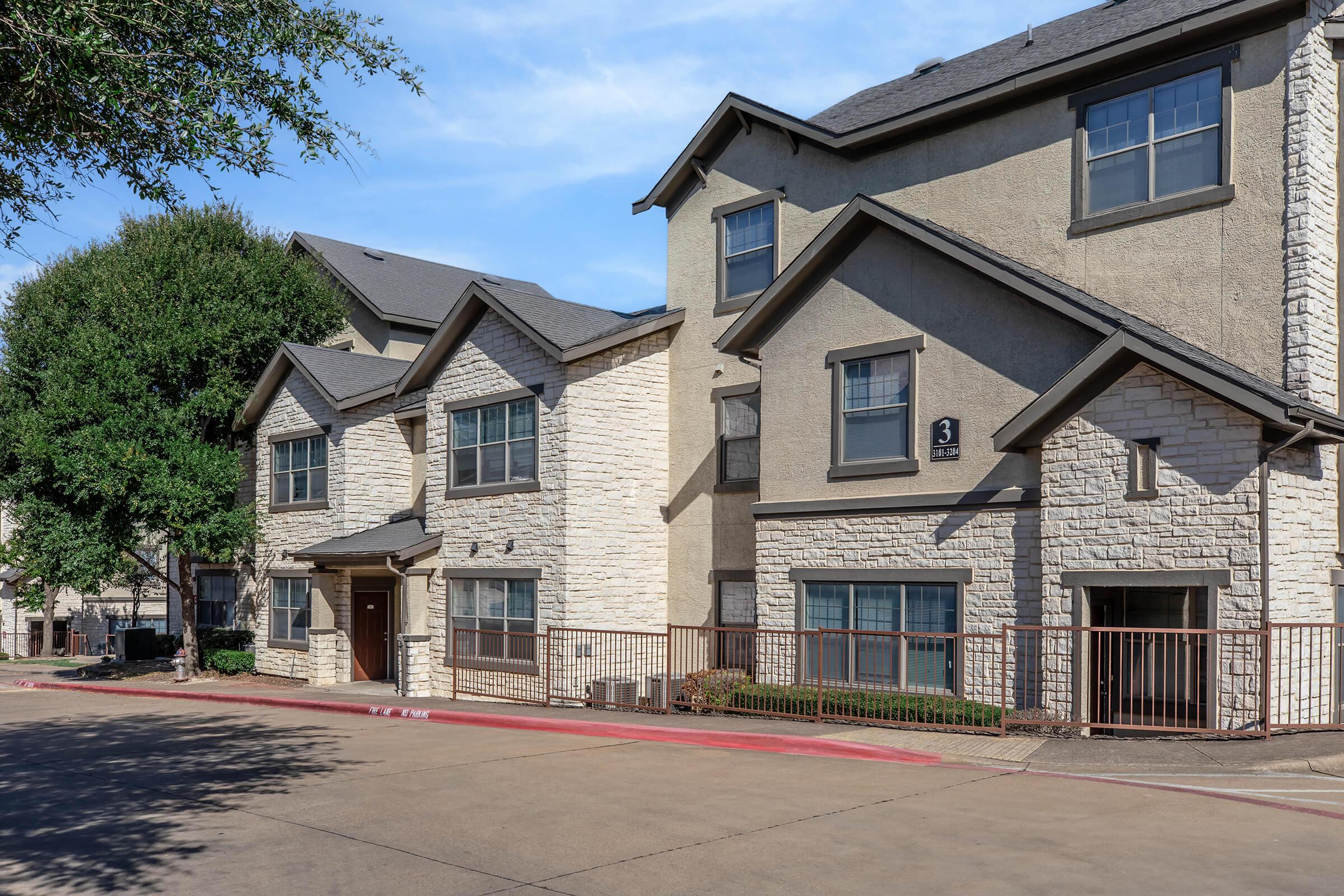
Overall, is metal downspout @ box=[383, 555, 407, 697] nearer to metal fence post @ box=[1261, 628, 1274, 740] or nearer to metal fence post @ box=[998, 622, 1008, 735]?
metal fence post @ box=[998, 622, 1008, 735]

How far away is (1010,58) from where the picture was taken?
20.8 meters

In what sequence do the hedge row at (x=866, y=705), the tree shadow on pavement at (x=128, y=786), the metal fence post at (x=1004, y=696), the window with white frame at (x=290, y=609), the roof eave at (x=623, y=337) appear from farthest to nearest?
the window with white frame at (x=290, y=609), the roof eave at (x=623, y=337), the hedge row at (x=866, y=705), the metal fence post at (x=1004, y=696), the tree shadow on pavement at (x=128, y=786)

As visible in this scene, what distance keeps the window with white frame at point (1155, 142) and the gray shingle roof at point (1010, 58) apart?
0.95 meters

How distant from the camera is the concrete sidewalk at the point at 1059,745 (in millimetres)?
12438

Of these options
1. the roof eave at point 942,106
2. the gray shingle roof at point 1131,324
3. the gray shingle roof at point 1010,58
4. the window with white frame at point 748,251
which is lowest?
the gray shingle roof at point 1131,324

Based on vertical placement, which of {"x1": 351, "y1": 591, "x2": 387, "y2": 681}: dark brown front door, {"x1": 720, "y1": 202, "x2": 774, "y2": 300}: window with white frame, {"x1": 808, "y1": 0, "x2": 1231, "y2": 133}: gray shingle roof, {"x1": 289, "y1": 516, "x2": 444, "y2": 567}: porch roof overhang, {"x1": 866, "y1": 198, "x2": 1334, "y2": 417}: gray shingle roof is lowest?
{"x1": 351, "y1": 591, "x2": 387, "y2": 681}: dark brown front door

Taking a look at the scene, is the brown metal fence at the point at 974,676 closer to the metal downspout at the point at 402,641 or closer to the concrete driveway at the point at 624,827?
the concrete driveway at the point at 624,827

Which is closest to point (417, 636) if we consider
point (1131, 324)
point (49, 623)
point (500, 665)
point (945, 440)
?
point (500, 665)

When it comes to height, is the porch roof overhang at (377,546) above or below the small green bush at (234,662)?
above

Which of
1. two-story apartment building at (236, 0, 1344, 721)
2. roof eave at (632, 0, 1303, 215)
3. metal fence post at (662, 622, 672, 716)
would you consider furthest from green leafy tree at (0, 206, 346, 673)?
metal fence post at (662, 622, 672, 716)

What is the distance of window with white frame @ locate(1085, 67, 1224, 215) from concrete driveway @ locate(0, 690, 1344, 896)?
8673 mm

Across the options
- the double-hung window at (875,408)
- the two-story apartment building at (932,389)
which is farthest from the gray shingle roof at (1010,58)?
the double-hung window at (875,408)

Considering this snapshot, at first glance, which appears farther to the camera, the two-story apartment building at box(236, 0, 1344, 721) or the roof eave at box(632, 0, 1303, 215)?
the roof eave at box(632, 0, 1303, 215)

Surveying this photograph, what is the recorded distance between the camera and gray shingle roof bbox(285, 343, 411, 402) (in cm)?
2780
